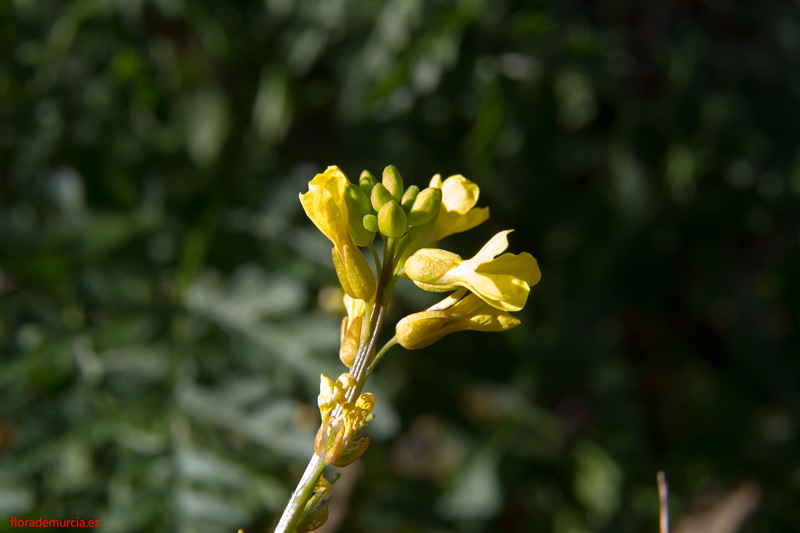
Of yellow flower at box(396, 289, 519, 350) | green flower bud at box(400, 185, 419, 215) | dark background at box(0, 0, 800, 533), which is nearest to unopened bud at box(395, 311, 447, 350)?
yellow flower at box(396, 289, 519, 350)

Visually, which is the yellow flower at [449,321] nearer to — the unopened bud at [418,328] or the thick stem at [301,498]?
the unopened bud at [418,328]

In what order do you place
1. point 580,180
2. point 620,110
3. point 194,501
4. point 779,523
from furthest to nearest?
point 580,180 < point 779,523 < point 620,110 < point 194,501

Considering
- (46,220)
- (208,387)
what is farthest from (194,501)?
(46,220)

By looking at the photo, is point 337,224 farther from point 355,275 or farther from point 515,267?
point 515,267

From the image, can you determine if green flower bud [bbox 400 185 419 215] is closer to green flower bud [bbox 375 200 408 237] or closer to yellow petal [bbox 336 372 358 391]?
green flower bud [bbox 375 200 408 237]

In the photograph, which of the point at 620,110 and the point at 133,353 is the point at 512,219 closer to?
the point at 620,110

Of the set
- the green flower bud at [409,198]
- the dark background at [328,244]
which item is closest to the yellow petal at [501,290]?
the green flower bud at [409,198]
